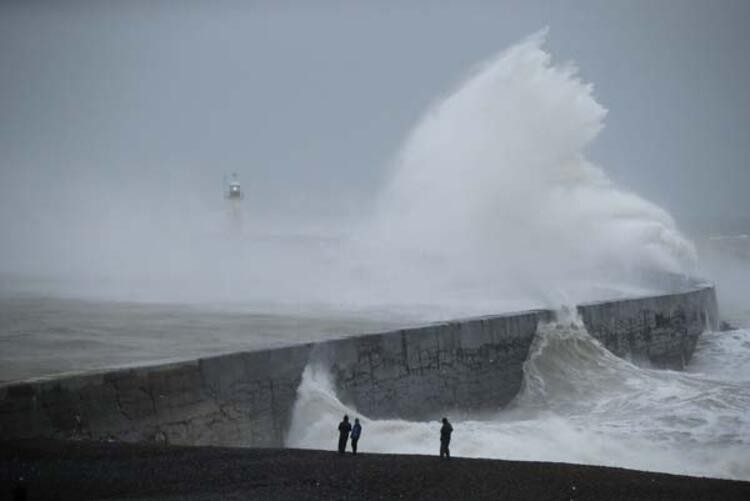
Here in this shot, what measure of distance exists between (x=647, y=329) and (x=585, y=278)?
16.8 ft

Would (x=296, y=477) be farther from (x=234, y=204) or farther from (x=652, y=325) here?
(x=234, y=204)

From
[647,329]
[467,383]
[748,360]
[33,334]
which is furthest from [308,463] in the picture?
[748,360]

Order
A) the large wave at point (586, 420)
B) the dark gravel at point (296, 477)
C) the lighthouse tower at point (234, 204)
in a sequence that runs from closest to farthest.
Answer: the dark gravel at point (296, 477)
the large wave at point (586, 420)
the lighthouse tower at point (234, 204)

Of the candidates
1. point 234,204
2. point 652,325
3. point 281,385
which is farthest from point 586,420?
point 234,204

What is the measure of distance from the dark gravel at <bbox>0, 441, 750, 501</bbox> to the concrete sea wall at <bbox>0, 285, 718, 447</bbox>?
1.81 feet

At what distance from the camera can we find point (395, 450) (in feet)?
24.7

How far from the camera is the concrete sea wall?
20.7 ft

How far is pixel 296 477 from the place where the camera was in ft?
17.8

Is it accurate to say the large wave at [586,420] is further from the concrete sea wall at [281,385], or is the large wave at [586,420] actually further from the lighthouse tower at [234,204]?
the lighthouse tower at [234,204]

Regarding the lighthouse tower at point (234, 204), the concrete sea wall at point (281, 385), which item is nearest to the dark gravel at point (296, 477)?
the concrete sea wall at point (281, 385)

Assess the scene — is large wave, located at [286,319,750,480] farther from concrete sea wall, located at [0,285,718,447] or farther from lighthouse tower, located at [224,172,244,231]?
lighthouse tower, located at [224,172,244,231]

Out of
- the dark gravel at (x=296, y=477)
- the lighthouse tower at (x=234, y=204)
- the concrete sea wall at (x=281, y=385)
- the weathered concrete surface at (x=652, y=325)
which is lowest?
the dark gravel at (x=296, y=477)

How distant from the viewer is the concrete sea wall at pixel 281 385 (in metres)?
6.30

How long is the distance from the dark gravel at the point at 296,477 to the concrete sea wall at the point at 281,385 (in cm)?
55
